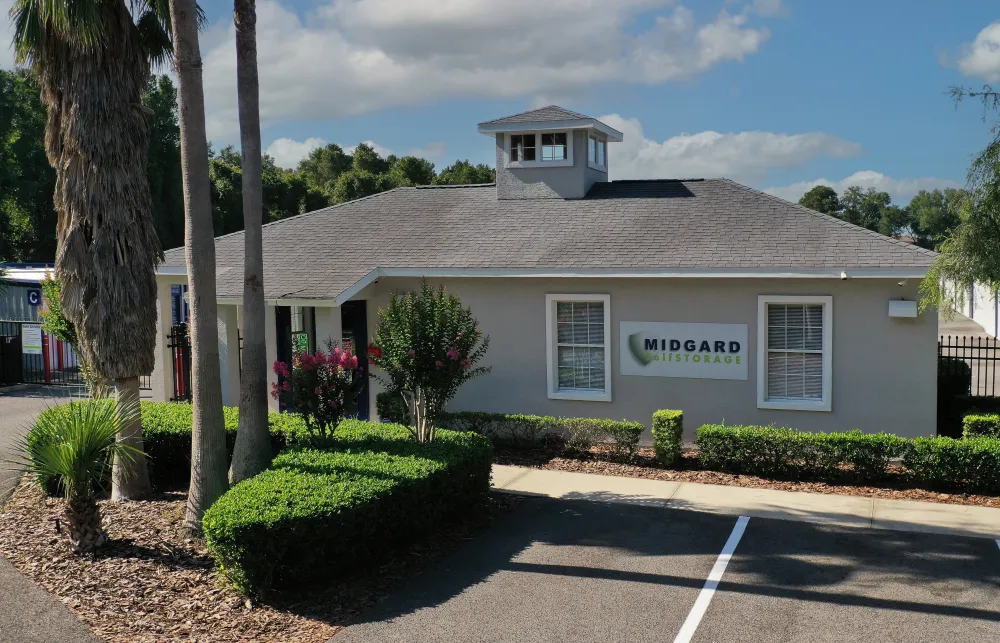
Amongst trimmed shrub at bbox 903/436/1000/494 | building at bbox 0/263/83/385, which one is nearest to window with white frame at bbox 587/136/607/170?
trimmed shrub at bbox 903/436/1000/494

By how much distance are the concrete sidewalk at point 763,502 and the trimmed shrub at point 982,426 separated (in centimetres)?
155

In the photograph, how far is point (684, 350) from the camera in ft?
43.9

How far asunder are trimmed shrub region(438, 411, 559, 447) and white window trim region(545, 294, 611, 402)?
59 cm

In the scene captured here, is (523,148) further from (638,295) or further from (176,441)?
(176,441)

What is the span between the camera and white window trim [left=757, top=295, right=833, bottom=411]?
12508 millimetres

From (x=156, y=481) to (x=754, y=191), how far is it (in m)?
11.2

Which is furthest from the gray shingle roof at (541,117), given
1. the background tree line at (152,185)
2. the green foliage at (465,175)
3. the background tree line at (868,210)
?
the background tree line at (868,210)

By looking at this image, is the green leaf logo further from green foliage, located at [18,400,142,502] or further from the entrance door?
green foliage, located at [18,400,142,502]

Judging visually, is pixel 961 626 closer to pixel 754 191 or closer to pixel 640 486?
pixel 640 486

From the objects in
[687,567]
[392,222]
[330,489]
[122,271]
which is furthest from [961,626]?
[392,222]

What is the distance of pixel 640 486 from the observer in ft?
37.7

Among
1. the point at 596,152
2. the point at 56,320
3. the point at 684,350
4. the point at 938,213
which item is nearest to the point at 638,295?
the point at 684,350

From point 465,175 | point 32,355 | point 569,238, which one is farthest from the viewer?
point 465,175

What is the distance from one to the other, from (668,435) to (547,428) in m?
2.08
